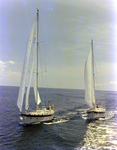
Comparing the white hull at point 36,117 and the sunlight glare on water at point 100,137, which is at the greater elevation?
the white hull at point 36,117

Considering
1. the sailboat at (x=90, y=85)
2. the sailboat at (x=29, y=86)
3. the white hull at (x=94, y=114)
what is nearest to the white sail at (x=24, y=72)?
the sailboat at (x=29, y=86)

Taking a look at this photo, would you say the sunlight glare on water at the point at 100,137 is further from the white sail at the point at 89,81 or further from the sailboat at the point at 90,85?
the white sail at the point at 89,81

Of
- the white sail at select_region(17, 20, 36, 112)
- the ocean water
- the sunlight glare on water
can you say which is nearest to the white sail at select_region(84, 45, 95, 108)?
the ocean water

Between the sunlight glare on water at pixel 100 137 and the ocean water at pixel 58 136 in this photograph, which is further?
the sunlight glare on water at pixel 100 137

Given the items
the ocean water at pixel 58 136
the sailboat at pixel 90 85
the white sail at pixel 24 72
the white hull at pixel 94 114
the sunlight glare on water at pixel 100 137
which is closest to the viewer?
Result: the ocean water at pixel 58 136

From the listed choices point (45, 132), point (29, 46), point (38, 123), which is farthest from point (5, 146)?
point (29, 46)

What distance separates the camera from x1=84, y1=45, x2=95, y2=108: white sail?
4162 centimetres

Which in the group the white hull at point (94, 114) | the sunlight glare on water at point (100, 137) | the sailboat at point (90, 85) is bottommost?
the sunlight glare on water at point (100, 137)

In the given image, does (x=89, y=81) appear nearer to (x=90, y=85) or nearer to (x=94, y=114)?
(x=90, y=85)

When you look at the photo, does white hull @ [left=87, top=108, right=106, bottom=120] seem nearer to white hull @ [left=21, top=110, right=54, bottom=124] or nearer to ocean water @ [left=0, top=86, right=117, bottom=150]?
ocean water @ [left=0, top=86, right=117, bottom=150]

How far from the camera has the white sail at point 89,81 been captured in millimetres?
41625

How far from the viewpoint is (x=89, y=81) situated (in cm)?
4228

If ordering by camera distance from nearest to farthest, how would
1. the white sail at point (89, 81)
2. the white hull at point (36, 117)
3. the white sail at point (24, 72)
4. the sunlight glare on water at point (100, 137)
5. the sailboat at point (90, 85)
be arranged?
the sunlight glare on water at point (100, 137), the white sail at point (24, 72), the white hull at point (36, 117), the sailboat at point (90, 85), the white sail at point (89, 81)

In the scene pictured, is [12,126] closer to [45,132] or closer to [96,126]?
[45,132]
